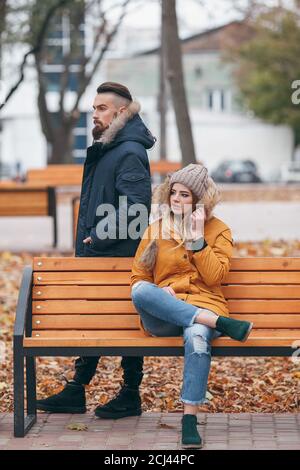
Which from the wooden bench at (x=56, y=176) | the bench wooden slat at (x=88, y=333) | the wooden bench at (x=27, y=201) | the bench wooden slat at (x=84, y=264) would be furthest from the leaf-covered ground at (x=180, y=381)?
the wooden bench at (x=56, y=176)

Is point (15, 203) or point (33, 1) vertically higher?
point (33, 1)

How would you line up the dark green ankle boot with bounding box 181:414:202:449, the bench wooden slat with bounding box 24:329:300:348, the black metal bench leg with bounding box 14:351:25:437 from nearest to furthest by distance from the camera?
the dark green ankle boot with bounding box 181:414:202:449
the bench wooden slat with bounding box 24:329:300:348
the black metal bench leg with bounding box 14:351:25:437

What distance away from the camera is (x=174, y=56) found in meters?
12.7

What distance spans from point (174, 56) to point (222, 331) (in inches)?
272

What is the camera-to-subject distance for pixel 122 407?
6.76 metres

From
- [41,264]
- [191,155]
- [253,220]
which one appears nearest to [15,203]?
[191,155]

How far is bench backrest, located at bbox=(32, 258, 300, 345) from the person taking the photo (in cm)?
656

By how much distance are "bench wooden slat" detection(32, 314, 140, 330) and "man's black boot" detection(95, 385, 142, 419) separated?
1.39 feet

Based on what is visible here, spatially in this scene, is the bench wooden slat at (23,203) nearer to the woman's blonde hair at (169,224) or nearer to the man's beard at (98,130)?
the man's beard at (98,130)

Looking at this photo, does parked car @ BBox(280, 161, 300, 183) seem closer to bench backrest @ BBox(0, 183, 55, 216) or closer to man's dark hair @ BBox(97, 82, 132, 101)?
bench backrest @ BBox(0, 183, 55, 216)

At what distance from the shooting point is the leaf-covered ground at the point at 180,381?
23.9 feet

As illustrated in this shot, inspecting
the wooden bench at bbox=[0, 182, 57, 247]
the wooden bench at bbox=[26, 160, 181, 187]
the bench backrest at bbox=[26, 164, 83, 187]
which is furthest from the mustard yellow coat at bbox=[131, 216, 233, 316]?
the bench backrest at bbox=[26, 164, 83, 187]

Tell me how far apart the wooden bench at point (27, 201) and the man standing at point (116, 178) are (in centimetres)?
869
